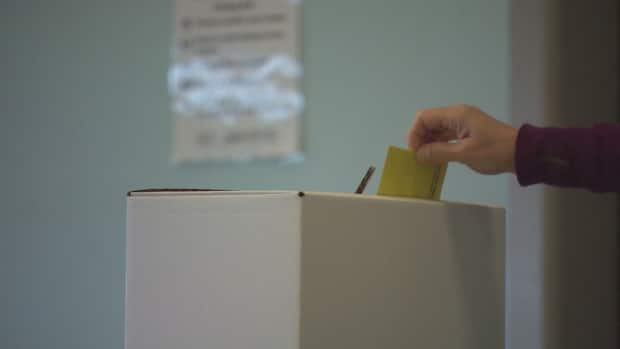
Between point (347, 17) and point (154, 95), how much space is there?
435mm

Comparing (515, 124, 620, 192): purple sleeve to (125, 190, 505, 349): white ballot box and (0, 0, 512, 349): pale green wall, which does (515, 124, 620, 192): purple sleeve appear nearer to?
(125, 190, 505, 349): white ballot box

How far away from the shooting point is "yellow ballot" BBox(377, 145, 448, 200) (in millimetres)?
647

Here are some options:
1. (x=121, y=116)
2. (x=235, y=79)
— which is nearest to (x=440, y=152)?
(x=235, y=79)

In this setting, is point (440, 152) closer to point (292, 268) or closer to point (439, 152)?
point (439, 152)

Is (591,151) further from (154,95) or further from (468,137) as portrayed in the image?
(154,95)

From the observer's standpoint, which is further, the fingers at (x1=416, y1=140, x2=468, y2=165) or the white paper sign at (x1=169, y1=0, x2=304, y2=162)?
the white paper sign at (x1=169, y1=0, x2=304, y2=162)

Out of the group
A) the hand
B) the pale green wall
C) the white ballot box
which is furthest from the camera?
the pale green wall

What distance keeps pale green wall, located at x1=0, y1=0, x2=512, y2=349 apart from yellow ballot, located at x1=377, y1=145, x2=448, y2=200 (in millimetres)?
469

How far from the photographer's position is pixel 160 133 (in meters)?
1.33

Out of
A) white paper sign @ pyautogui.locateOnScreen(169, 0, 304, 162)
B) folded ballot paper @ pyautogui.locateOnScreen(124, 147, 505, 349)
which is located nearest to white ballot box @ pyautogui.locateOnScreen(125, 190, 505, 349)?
folded ballot paper @ pyautogui.locateOnScreen(124, 147, 505, 349)

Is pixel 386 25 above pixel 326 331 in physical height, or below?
above

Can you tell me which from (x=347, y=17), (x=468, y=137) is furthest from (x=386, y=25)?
(x=468, y=137)

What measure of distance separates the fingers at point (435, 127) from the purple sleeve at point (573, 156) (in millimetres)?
78

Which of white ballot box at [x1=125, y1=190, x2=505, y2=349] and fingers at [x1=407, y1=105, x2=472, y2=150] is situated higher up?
fingers at [x1=407, y1=105, x2=472, y2=150]
